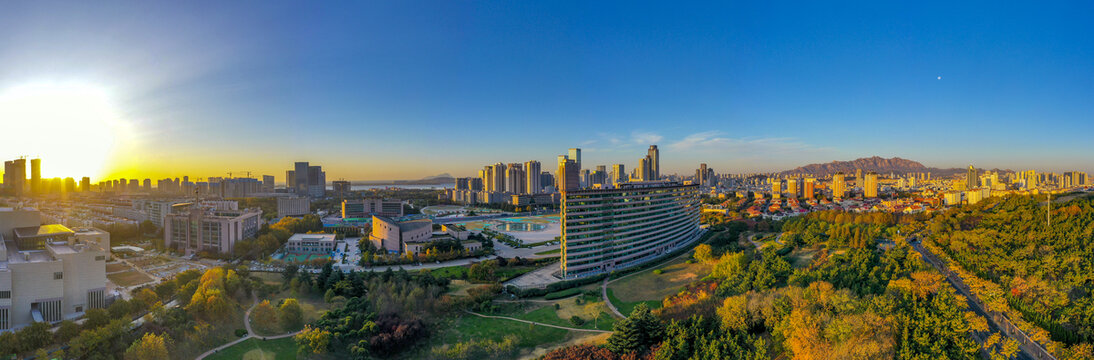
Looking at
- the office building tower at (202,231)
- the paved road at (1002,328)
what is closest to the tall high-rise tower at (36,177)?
the office building tower at (202,231)

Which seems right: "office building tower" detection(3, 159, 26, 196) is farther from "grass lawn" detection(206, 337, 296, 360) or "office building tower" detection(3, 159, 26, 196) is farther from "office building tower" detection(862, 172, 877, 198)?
"office building tower" detection(862, 172, 877, 198)

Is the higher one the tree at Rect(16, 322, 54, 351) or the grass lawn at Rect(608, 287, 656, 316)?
the tree at Rect(16, 322, 54, 351)

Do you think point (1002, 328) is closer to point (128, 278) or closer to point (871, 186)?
point (128, 278)

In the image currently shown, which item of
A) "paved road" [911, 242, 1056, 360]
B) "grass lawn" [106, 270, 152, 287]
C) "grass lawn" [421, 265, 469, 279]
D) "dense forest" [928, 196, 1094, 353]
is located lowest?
"grass lawn" [421, 265, 469, 279]

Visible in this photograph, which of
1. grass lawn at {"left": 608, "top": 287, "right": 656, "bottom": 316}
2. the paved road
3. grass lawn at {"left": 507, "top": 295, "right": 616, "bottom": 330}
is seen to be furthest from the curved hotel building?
the paved road

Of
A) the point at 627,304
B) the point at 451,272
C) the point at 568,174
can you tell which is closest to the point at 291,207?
the point at 568,174

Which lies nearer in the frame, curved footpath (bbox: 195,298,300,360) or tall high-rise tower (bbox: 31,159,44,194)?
curved footpath (bbox: 195,298,300,360)

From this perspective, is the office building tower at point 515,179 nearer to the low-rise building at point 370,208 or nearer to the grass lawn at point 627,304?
the low-rise building at point 370,208
